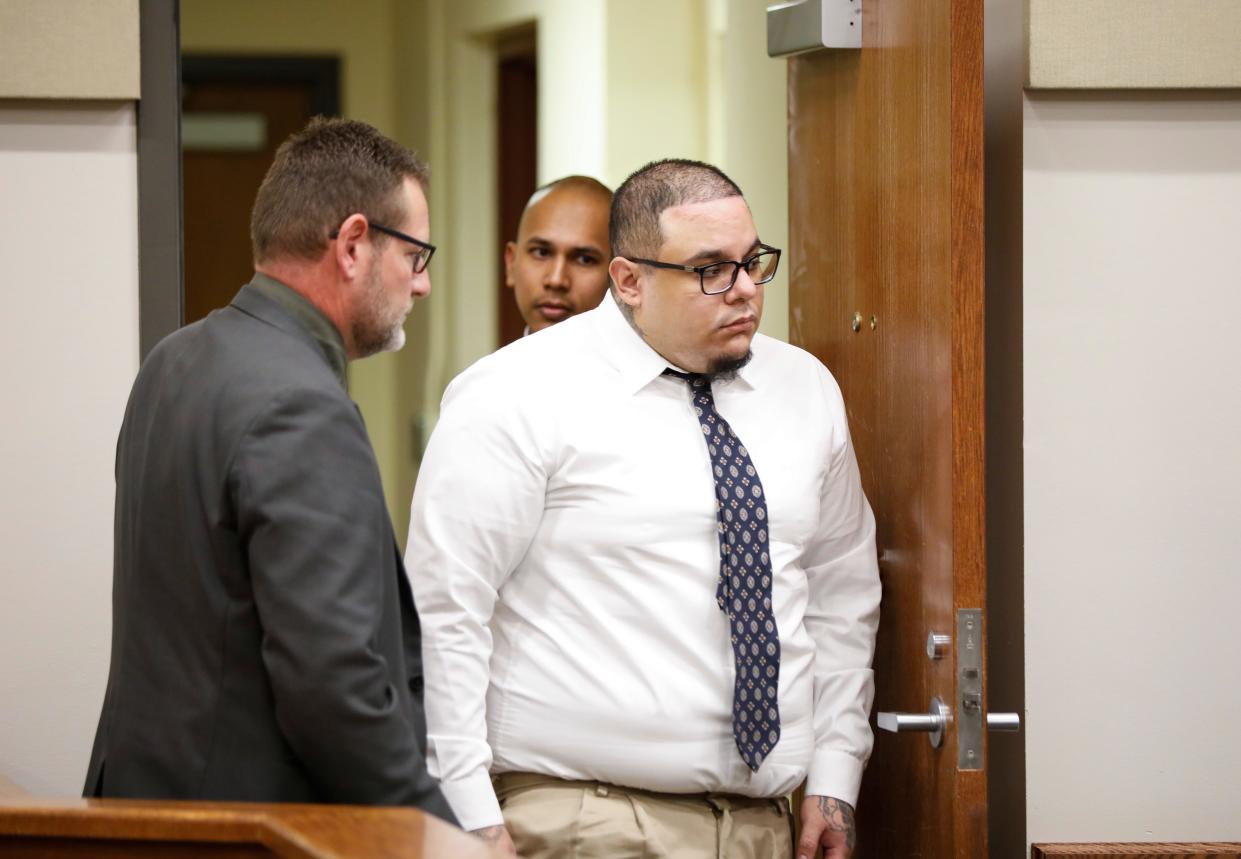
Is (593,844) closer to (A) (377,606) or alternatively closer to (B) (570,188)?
(A) (377,606)

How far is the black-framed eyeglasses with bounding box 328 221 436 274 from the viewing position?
157 cm

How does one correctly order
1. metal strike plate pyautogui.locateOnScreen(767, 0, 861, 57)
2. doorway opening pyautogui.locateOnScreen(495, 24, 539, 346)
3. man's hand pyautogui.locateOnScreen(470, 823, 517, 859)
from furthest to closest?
doorway opening pyautogui.locateOnScreen(495, 24, 539, 346) < metal strike plate pyautogui.locateOnScreen(767, 0, 861, 57) < man's hand pyautogui.locateOnScreen(470, 823, 517, 859)

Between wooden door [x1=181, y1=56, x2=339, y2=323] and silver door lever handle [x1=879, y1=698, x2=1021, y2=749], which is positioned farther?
wooden door [x1=181, y1=56, x2=339, y2=323]

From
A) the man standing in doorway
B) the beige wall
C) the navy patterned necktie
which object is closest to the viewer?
the navy patterned necktie

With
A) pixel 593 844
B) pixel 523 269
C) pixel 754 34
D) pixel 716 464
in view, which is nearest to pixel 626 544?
pixel 716 464

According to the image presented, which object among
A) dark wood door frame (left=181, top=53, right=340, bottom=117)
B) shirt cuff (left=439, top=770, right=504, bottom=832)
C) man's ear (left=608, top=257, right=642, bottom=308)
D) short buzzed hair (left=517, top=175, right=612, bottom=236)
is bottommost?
shirt cuff (left=439, top=770, right=504, bottom=832)

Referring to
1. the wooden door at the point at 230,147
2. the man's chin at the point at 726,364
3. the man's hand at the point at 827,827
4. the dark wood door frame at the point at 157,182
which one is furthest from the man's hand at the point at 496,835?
the wooden door at the point at 230,147

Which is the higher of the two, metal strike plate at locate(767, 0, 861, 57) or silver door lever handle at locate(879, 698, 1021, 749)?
metal strike plate at locate(767, 0, 861, 57)

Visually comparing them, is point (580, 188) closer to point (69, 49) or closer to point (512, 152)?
point (69, 49)

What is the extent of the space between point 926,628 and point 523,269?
1.23 metres

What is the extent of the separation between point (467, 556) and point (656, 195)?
→ 60cm

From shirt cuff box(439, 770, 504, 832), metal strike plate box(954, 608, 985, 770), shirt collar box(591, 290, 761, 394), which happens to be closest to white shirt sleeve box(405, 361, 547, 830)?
shirt cuff box(439, 770, 504, 832)

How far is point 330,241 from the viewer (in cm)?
156

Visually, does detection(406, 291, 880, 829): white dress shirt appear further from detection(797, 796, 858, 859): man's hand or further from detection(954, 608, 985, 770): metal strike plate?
detection(954, 608, 985, 770): metal strike plate
